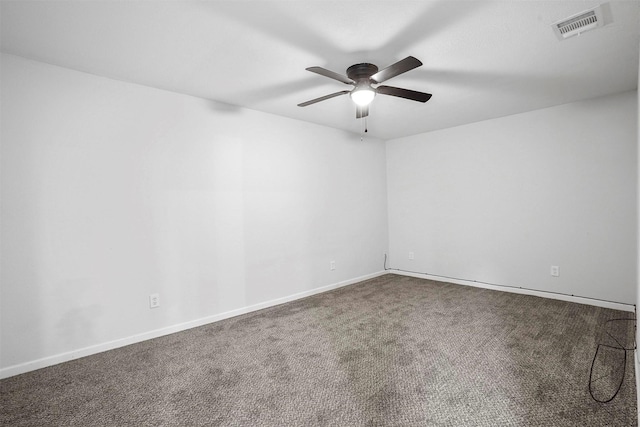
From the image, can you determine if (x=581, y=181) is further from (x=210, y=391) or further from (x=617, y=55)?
(x=210, y=391)

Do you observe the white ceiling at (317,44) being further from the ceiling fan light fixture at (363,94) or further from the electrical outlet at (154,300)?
the electrical outlet at (154,300)

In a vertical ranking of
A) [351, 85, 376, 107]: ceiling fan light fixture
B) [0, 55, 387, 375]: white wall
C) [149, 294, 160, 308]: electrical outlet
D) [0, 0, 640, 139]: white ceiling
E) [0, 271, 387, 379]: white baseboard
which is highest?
[0, 0, 640, 139]: white ceiling

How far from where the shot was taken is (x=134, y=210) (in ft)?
9.00

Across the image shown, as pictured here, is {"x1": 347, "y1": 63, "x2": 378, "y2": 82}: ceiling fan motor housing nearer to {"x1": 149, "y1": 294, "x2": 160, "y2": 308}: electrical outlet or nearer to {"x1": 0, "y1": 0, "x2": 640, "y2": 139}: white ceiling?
{"x1": 0, "y1": 0, "x2": 640, "y2": 139}: white ceiling

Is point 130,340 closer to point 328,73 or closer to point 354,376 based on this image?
point 354,376

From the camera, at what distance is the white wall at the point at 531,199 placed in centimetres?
328

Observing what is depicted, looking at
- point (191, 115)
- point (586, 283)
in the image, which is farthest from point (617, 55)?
point (191, 115)

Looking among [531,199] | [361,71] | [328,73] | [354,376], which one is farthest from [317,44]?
[531,199]

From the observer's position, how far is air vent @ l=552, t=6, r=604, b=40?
6.09ft

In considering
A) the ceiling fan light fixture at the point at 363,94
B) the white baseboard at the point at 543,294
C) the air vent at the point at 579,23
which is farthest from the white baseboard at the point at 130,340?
the air vent at the point at 579,23

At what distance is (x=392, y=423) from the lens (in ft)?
5.35

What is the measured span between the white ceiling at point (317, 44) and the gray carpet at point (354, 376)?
2.29 metres

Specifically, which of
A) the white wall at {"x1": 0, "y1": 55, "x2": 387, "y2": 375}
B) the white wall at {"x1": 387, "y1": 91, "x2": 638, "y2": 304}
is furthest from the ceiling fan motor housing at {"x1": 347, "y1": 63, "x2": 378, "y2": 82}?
the white wall at {"x1": 387, "y1": 91, "x2": 638, "y2": 304}

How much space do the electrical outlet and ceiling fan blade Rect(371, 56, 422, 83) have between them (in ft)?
8.78
